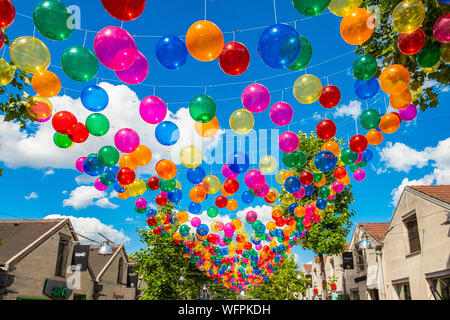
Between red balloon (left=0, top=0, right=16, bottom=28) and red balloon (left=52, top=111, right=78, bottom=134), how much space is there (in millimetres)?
1902

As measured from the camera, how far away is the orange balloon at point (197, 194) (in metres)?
8.47

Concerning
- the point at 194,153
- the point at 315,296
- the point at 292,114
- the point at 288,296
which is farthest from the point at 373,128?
the point at 315,296

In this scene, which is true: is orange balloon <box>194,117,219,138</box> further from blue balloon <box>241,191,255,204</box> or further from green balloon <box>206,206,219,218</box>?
green balloon <box>206,206,219,218</box>

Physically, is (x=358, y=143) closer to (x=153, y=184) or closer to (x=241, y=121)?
(x=241, y=121)

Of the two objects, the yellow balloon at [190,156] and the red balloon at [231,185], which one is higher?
the yellow balloon at [190,156]

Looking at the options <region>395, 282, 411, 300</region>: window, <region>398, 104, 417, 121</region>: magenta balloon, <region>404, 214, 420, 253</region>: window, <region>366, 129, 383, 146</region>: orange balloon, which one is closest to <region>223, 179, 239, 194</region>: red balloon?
<region>366, 129, 383, 146</region>: orange balloon

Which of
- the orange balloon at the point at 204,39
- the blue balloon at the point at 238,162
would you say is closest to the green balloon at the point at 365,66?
the orange balloon at the point at 204,39

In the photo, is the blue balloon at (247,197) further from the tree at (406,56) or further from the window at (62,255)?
the window at (62,255)

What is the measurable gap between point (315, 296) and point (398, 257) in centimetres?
2046

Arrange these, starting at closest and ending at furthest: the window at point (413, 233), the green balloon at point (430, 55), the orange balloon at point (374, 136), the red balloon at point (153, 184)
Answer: the green balloon at point (430, 55), the orange balloon at point (374, 136), the red balloon at point (153, 184), the window at point (413, 233)

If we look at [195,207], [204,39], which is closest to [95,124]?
[204,39]

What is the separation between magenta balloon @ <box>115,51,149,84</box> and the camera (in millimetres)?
5109

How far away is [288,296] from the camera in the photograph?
31234 mm

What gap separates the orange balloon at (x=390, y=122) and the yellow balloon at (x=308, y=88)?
1563 mm
